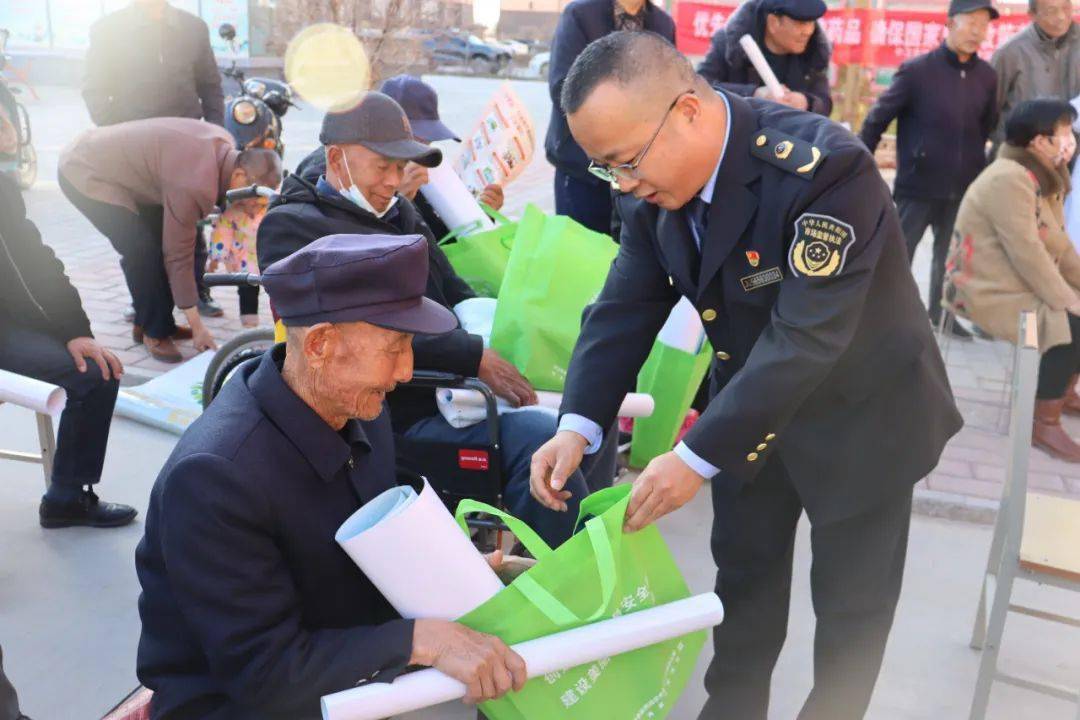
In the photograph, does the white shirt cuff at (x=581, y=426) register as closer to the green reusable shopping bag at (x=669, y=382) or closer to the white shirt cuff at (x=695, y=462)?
the white shirt cuff at (x=695, y=462)

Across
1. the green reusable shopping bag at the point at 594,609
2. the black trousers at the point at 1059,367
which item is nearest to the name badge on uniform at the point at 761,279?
the green reusable shopping bag at the point at 594,609

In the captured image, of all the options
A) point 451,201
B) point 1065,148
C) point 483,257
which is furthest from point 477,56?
point 483,257

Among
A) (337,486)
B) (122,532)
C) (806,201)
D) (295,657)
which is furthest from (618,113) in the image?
(122,532)

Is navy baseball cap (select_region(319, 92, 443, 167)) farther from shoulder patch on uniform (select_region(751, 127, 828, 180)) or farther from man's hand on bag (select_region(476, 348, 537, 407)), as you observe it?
shoulder patch on uniform (select_region(751, 127, 828, 180))

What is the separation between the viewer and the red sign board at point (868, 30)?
30.8 ft

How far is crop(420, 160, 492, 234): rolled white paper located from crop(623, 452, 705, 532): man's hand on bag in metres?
2.07

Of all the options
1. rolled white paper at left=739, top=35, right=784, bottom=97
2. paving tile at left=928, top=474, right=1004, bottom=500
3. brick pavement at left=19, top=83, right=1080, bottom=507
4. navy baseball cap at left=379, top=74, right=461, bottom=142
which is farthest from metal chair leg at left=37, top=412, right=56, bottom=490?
paving tile at left=928, top=474, right=1004, bottom=500

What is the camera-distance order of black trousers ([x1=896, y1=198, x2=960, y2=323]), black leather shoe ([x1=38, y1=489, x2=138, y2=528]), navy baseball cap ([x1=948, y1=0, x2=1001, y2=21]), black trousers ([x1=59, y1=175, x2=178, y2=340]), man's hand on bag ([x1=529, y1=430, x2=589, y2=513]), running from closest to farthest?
man's hand on bag ([x1=529, y1=430, x2=589, y2=513]) < black leather shoe ([x1=38, y1=489, x2=138, y2=528]) < black trousers ([x1=59, y1=175, x2=178, y2=340]) < navy baseball cap ([x1=948, y1=0, x2=1001, y2=21]) < black trousers ([x1=896, y1=198, x2=960, y2=323])

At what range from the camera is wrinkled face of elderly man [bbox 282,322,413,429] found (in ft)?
5.39

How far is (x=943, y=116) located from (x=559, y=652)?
15.7 feet

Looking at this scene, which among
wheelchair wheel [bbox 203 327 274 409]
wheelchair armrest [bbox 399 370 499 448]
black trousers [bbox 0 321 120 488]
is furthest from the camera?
wheelchair wheel [bbox 203 327 274 409]

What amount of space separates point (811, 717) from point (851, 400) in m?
0.81

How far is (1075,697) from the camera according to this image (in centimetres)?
245

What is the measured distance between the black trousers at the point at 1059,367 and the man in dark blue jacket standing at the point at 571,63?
7.06 feet
